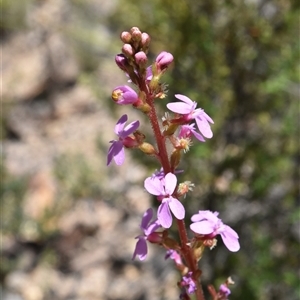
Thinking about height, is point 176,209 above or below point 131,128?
below

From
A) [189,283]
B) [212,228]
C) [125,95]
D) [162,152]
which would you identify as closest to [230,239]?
[212,228]

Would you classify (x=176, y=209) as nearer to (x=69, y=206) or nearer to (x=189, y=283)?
(x=189, y=283)

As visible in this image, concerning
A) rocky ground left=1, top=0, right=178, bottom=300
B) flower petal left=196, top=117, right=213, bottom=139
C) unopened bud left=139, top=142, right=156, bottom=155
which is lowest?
rocky ground left=1, top=0, right=178, bottom=300

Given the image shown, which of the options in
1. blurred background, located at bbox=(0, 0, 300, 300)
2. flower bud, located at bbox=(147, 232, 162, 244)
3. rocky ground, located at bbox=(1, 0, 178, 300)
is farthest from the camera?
rocky ground, located at bbox=(1, 0, 178, 300)

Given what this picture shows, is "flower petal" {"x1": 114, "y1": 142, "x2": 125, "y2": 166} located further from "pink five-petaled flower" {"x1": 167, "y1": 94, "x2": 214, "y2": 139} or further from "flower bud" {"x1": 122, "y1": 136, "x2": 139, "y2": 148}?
"pink five-petaled flower" {"x1": 167, "y1": 94, "x2": 214, "y2": 139}

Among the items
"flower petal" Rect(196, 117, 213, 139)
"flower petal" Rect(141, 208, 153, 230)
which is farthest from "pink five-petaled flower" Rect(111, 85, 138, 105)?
"flower petal" Rect(141, 208, 153, 230)

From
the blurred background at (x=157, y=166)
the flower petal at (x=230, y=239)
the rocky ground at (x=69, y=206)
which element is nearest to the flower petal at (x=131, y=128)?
the flower petal at (x=230, y=239)
